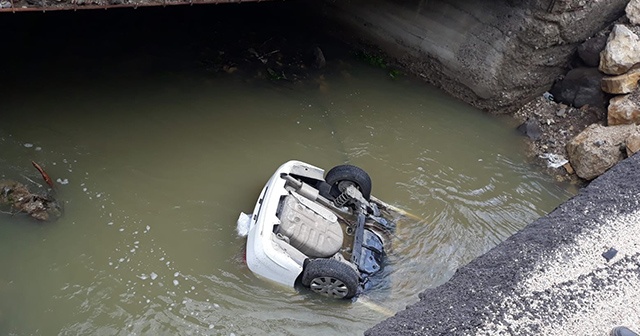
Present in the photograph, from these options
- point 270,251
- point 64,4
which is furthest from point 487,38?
point 64,4

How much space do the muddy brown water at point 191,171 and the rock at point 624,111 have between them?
1614 millimetres

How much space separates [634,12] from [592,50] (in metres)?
0.93

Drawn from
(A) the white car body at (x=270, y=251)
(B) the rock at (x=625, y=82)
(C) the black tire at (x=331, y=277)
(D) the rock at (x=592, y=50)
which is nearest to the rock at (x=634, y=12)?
(D) the rock at (x=592, y=50)

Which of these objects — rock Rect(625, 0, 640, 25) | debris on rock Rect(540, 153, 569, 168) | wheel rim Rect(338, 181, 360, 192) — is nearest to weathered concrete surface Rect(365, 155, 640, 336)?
wheel rim Rect(338, 181, 360, 192)

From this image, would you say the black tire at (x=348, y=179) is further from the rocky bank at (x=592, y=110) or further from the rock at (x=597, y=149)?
the rock at (x=597, y=149)

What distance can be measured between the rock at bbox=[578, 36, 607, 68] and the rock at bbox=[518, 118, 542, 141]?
146 centimetres

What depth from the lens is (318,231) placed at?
6.69 meters

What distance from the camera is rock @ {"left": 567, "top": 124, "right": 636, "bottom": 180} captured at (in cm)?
911

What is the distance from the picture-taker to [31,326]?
617cm

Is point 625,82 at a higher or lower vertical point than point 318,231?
higher

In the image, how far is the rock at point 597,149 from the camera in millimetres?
9109

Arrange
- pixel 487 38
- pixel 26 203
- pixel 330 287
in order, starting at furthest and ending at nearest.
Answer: pixel 487 38 < pixel 26 203 < pixel 330 287

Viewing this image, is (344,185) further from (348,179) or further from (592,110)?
(592,110)

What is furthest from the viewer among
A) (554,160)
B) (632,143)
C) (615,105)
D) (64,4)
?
(554,160)
